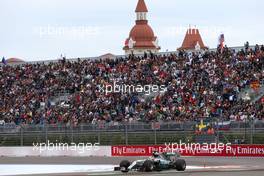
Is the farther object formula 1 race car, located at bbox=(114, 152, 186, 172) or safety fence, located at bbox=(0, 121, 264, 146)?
safety fence, located at bbox=(0, 121, 264, 146)

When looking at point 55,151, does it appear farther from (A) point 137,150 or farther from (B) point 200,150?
(B) point 200,150

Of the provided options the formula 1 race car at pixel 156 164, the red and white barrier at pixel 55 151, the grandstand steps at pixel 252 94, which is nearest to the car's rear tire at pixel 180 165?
the formula 1 race car at pixel 156 164

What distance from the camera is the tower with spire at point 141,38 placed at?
472 ft

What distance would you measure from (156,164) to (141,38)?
125982mm

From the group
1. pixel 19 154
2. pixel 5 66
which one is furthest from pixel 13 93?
pixel 19 154

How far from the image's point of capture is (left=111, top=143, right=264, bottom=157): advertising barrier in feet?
122

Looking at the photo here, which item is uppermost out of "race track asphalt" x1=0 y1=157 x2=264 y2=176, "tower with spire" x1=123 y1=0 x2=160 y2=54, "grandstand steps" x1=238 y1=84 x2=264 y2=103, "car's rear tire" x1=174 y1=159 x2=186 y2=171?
"tower with spire" x1=123 y1=0 x2=160 y2=54

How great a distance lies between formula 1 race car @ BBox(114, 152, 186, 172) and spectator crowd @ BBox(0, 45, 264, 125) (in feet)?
38.9

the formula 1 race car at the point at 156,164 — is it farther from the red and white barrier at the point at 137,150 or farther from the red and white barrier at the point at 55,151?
the red and white barrier at the point at 55,151

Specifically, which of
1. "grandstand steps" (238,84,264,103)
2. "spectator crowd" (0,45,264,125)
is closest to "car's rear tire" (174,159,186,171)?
"spectator crowd" (0,45,264,125)

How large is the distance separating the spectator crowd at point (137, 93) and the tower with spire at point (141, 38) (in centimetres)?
8554

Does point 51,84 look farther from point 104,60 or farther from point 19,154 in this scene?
point 19,154

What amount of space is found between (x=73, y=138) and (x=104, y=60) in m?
13.8

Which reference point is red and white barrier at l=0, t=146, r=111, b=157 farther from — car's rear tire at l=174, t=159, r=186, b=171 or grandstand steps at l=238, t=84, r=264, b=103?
car's rear tire at l=174, t=159, r=186, b=171
